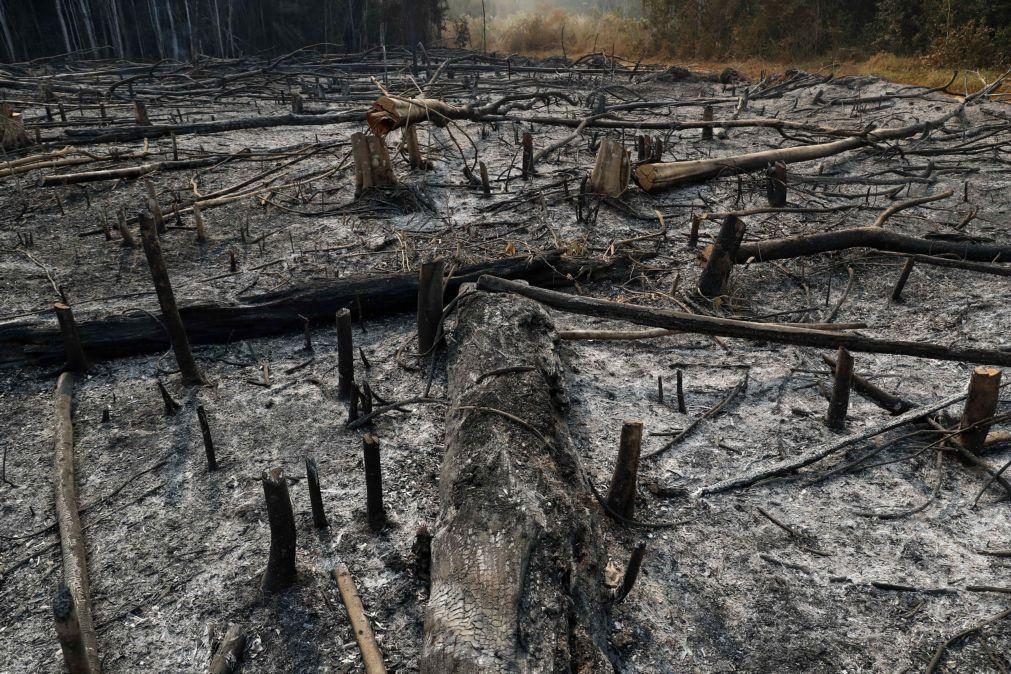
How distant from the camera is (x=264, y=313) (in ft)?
17.5

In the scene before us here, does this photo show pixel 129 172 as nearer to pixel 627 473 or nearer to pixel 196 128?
pixel 196 128

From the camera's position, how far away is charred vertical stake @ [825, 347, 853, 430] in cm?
399

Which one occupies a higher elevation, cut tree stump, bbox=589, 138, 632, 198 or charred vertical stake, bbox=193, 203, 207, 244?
cut tree stump, bbox=589, 138, 632, 198

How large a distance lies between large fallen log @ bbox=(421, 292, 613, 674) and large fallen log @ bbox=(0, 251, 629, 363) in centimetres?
183

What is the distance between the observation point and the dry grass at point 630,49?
52.1 ft

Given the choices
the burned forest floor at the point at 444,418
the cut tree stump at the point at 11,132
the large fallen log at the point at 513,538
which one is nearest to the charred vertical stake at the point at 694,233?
the burned forest floor at the point at 444,418

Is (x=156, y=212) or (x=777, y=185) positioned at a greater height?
(x=777, y=185)

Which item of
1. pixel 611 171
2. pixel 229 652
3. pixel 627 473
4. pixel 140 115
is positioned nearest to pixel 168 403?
pixel 229 652

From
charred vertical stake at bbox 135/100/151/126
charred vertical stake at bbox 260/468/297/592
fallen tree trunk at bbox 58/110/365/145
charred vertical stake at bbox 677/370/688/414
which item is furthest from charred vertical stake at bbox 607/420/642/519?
charred vertical stake at bbox 135/100/151/126

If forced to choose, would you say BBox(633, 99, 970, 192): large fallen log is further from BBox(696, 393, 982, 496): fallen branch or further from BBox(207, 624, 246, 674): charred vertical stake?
BBox(207, 624, 246, 674): charred vertical stake

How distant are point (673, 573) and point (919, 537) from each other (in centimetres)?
133

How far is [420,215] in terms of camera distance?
7.87 m

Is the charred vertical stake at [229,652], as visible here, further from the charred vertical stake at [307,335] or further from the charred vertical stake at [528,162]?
the charred vertical stake at [528,162]

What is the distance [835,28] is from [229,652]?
23.2 m
